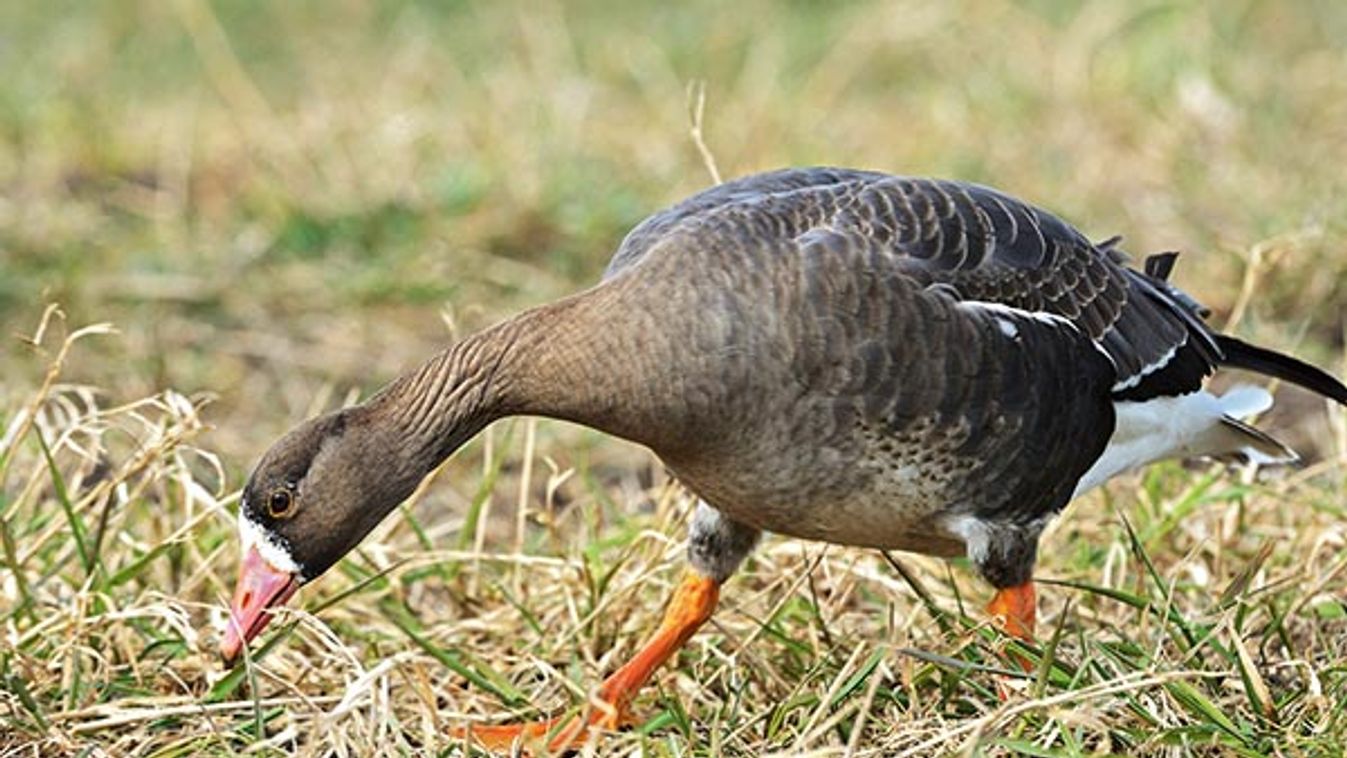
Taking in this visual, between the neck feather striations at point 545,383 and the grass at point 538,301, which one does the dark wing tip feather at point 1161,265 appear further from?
the neck feather striations at point 545,383

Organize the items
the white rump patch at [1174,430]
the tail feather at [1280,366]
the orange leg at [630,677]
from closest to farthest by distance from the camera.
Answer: the orange leg at [630,677]
the white rump patch at [1174,430]
the tail feather at [1280,366]

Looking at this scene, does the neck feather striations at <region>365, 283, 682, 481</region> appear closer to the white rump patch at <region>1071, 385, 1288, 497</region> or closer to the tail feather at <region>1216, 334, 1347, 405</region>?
the white rump patch at <region>1071, 385, 1288, 497</region>

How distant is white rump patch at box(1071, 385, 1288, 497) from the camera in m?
4.96

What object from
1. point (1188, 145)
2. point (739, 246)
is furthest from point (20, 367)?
point (1188, 145)

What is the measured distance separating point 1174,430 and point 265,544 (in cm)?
216

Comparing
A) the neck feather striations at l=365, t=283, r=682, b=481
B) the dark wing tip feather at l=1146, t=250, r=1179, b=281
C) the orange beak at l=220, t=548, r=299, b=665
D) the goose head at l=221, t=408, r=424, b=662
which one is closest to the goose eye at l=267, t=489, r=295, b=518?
the goose head at l=221, t=408, r=424, b=662

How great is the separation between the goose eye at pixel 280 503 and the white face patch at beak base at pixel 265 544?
0.05 m

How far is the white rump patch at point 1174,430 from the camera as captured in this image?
4.96m

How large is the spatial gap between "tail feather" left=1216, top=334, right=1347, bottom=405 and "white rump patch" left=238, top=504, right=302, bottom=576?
2282 millimetres

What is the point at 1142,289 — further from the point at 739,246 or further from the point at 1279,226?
the point at 1279,226

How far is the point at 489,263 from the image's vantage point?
8258mm

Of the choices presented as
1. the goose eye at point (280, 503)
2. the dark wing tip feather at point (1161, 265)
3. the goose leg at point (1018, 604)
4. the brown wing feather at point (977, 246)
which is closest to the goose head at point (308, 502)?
the goose eye at point (280, 503)

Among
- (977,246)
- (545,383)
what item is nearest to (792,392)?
(545,383)

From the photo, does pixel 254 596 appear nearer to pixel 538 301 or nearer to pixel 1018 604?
pixel 1018 604
